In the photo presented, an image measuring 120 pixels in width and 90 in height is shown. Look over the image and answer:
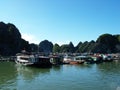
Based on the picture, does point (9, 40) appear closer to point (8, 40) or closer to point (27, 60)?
point (8, 40)

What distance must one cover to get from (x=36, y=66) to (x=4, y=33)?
98.1 meters

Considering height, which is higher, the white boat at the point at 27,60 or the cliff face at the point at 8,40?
the cliff face at the point at 8,40

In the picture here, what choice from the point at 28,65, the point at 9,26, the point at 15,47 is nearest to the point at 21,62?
the point at 28,65

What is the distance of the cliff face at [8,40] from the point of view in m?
164

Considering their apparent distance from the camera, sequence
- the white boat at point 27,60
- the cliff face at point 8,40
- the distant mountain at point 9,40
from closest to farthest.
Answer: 1. the white boat at point 27,60
2. the cliff face at point 8,40
3. the distant mountain at point 9,40

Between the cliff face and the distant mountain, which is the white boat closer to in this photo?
the distant mountain

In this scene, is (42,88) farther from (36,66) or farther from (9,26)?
(9,26)

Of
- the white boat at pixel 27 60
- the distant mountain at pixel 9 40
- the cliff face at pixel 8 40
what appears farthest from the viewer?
the distant mountain at pixel 9 40

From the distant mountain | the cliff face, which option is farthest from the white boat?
the cliff face

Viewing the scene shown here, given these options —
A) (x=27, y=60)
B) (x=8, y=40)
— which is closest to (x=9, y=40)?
(x=8, y=40)

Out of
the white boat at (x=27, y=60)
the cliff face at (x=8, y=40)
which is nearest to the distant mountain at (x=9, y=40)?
the cliff face at (x=8, y=40)

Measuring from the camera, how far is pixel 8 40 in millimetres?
170375

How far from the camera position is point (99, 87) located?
42.9 metres

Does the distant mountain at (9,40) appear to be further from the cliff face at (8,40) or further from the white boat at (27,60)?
the white boat at (27,60)
